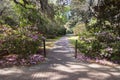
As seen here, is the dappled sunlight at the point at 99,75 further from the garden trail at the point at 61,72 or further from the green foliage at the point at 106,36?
the green foliage at the point at 106,36

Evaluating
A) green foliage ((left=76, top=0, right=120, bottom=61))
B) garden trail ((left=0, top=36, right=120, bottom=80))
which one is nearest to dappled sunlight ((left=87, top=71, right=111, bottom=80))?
garden trail ((left=0, top=36, right=120, bottom=80))

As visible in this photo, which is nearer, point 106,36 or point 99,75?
point 99,75

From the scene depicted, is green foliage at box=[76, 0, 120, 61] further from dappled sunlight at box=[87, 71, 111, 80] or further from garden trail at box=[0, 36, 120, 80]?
dappled sunlight at box=[87, 71, 111, 80]

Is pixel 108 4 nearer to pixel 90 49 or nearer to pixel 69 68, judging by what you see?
pixel 90 49

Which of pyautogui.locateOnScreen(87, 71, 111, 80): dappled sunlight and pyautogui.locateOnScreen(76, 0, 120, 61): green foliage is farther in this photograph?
pyautogui.locateOnScreen(76, 0, 120, 61): green foliage

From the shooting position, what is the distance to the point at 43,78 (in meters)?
6.77

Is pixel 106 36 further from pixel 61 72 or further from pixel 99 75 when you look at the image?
pixel 61 72

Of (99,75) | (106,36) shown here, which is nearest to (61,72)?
(99,75)

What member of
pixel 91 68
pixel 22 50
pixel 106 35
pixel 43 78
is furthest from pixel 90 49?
pixel 43 78

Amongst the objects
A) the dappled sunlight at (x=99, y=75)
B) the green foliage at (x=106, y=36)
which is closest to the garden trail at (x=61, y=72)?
the dappled sunlight at (x=99, y=75)

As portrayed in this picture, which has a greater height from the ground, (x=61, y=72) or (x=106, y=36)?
(x=106, y=36)

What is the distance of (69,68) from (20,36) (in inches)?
128

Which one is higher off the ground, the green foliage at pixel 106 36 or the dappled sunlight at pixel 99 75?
the green foliage at pixel 106 36

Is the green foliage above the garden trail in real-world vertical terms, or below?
above
